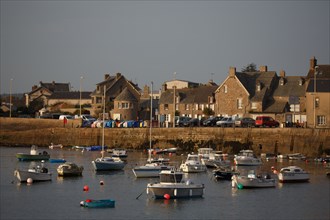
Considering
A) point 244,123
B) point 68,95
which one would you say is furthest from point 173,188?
point 68,95

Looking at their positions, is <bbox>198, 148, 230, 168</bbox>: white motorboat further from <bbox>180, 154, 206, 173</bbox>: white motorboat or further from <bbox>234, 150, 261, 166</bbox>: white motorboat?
<bbox>180, 154, 206, 173</bbox>: white motorboat

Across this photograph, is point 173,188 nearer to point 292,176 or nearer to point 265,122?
point 292,176

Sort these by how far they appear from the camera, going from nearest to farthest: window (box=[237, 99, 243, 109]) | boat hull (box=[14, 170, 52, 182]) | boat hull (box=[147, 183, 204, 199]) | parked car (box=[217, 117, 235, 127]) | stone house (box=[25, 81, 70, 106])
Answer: boat hull (box=[147, 183, 204, 199]) → boat hull (box=[14, 170, 52, 182]) → parked car (box=[217, 117, 235, 127]) → window (box=[237, 99, 243, 109]) → stone house (box=[25, 81, 70, 106])

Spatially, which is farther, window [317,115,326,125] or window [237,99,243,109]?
window [237,99,243,109]

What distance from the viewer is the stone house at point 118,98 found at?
373 feet

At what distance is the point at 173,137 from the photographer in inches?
3720

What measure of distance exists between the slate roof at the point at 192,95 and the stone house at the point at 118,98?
446 cm

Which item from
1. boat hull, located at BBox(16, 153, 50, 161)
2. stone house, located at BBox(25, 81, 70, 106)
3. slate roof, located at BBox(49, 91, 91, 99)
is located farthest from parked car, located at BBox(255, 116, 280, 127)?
stone house, located at BBox(25, 81, 70, 106)

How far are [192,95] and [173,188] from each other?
6469 cm

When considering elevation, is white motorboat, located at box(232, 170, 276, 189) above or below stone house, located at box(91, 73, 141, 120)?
below

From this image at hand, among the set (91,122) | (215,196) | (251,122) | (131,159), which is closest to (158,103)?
(91,122)

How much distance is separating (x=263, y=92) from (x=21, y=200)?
5498 centimetres

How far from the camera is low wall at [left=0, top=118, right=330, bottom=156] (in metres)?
83.8

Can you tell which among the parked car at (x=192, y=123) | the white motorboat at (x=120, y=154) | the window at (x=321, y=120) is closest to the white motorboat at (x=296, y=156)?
the window at (x=321, y=120)
